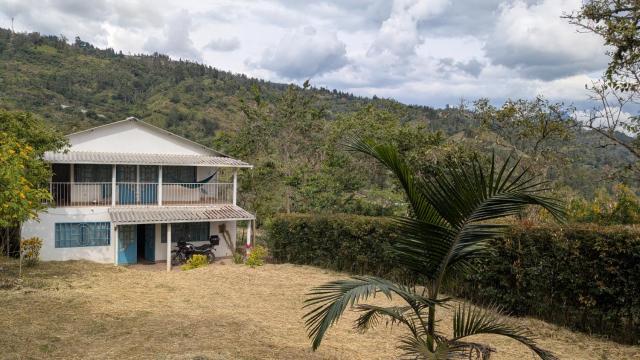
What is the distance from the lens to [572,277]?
27.9 feet

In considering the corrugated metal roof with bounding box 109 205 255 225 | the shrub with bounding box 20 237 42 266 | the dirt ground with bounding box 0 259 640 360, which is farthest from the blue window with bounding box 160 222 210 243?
the dirt ground with bounding box 0 259 640 360

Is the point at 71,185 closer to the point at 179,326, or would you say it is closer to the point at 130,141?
the point at 130,141

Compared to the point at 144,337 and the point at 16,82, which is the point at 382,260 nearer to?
the point at 144,337

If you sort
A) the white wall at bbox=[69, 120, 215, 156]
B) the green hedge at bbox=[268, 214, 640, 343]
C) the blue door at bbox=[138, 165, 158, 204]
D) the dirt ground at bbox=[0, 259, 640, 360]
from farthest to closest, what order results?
the blue door at bbox=[138, 165, 158, 204]
the white wall at bbox=[69, 120, 215, 156]
the green hedge at bbox=[268, 214, 640, 343]
the dirt ground at bbox=[0, 259, 640, 360]

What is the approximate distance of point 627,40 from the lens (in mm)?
8961

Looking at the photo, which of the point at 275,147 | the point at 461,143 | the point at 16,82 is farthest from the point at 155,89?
the point at 461,143

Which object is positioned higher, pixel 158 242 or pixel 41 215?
pixel 41 215

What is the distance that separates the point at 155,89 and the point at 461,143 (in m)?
60.8

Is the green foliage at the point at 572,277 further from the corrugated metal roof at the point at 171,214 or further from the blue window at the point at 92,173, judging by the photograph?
the blue window at the point at 92,173

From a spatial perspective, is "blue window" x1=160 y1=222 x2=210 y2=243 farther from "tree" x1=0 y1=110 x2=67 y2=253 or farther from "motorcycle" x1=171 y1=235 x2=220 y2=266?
"tree" x1=0 y1=110 x2=67 y2=253

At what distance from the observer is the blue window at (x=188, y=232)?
1870 centimetres

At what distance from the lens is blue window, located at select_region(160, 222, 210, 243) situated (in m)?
18.7

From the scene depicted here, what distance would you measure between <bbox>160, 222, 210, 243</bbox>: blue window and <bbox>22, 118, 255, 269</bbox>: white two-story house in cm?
4

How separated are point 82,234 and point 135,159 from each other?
3290mm
